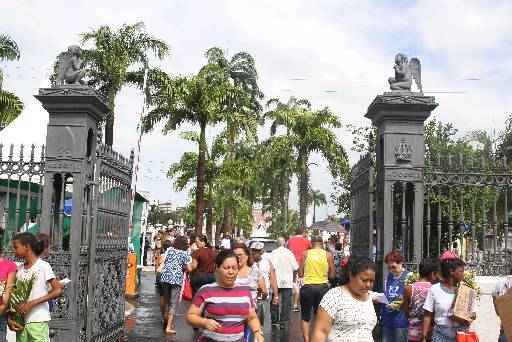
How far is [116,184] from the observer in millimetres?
10617

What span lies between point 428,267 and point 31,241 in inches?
147

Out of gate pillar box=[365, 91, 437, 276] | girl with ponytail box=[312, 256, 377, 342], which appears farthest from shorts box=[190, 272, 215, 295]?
girl with ponytail box=[312, 256, 377, 342]

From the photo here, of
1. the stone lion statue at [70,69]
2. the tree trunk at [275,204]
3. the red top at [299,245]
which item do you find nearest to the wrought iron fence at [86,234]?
the stone lion statue at [70,69]

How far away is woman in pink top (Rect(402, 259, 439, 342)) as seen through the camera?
6.74 meters

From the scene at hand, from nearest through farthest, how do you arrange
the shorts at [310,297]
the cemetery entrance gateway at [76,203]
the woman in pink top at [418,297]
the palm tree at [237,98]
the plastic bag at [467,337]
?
the plastic bag at [467,337]
the woman in pink top at [418,297]
the cemetery entrance gateway at [76,203]
the shorts at [310,297]
the palm tree at [237,98]

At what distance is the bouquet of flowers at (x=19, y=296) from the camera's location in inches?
246

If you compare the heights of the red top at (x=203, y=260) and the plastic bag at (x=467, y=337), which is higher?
the red top at (x=203, y=260)

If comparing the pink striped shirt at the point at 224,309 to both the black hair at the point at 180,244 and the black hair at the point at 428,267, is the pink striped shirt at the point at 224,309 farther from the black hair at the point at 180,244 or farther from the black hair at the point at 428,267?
the black hair at the point at 180,244

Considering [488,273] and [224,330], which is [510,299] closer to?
[224,330]

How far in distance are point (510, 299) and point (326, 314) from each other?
1.58 meters

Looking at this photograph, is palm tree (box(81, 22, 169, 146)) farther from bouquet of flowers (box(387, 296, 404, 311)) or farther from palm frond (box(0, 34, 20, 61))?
bouquet of flowers (box(387, 296, 404, 311))

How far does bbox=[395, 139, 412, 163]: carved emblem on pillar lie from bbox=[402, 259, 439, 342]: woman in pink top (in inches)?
132

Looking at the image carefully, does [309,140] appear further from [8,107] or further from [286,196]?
[8,107]

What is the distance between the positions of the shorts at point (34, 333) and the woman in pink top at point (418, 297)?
11.2ft
